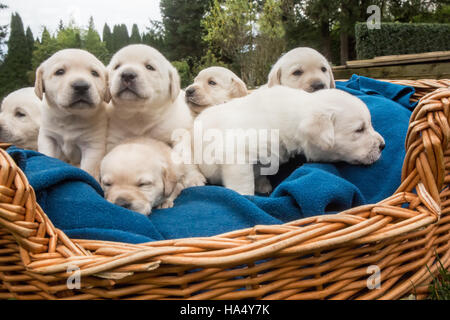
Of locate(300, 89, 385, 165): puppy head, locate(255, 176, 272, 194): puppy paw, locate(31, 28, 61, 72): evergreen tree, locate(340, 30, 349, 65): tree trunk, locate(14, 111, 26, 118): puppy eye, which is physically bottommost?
locate(255, 176, 272, 194): puppy paw

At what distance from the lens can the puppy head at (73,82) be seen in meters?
1.98

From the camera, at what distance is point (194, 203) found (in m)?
1.78

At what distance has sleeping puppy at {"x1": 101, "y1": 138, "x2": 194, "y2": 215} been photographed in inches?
67.4

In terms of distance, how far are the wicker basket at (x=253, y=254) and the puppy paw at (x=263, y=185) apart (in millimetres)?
1008

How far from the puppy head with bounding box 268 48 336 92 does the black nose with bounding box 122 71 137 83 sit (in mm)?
1161

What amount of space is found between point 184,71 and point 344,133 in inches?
97.5

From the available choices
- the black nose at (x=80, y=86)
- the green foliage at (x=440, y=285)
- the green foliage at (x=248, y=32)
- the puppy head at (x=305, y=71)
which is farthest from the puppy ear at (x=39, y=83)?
the green foliage at (x=440, y=285)

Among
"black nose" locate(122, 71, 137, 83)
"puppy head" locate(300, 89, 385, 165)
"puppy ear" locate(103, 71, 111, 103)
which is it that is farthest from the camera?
"puppy ear" locate(103, 71, 111, 103)

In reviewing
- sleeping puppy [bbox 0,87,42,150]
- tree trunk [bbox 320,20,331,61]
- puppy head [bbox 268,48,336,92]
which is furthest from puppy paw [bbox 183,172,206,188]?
tree trunk [bbox 320,20,331,61]

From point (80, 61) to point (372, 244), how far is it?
5.69 ft

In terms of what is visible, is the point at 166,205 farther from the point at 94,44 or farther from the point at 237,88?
the point at 94,44

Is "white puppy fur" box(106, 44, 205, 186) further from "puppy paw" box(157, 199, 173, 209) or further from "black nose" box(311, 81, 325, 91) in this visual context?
"black nose" box(311, 81, 325, 91)
